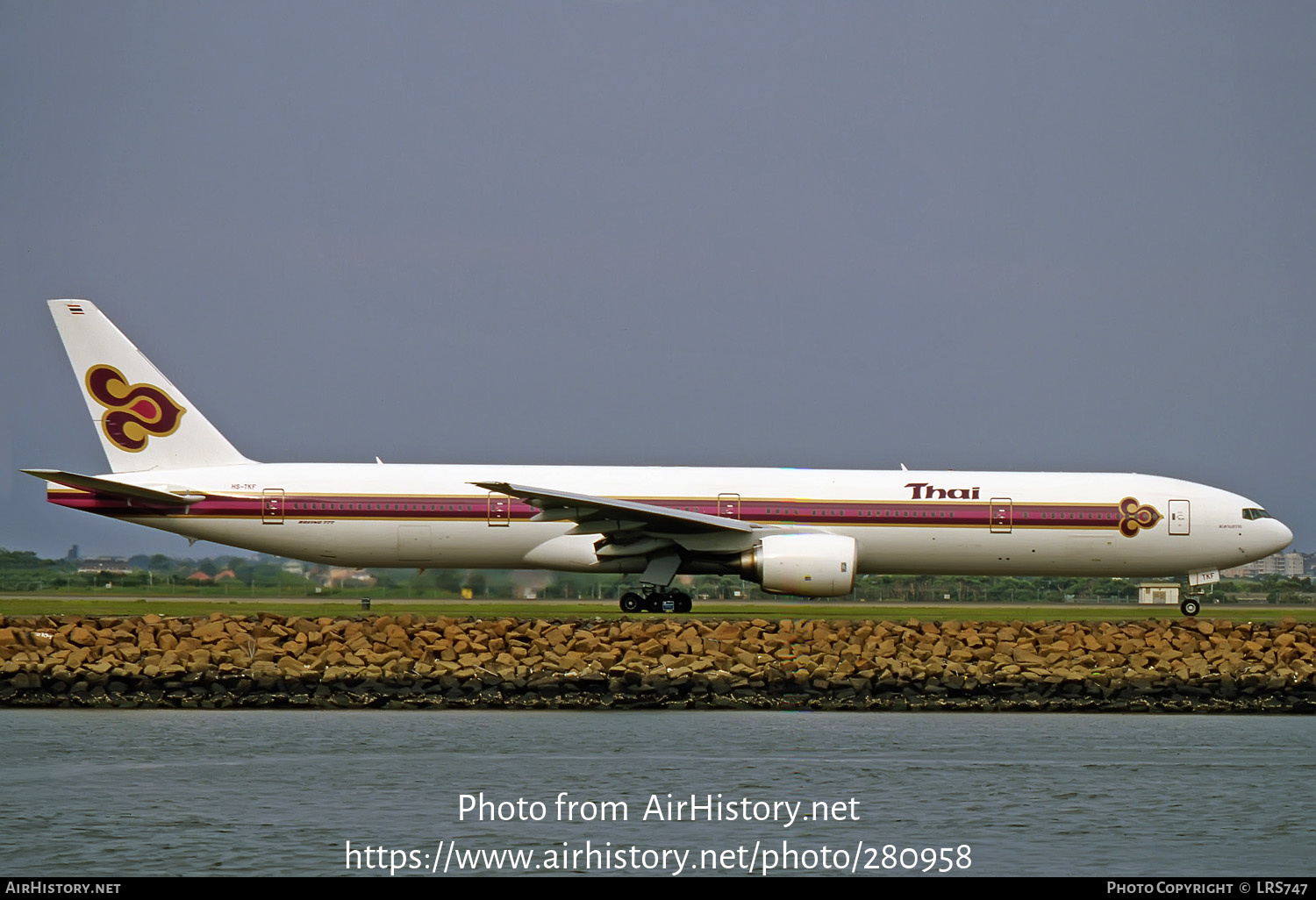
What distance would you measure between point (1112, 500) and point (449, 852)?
23.0 m

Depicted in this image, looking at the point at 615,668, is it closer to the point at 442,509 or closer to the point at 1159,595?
the point at 442,509

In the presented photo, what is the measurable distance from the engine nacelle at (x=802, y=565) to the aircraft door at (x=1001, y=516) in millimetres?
4090

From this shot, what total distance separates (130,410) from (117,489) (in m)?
3.17

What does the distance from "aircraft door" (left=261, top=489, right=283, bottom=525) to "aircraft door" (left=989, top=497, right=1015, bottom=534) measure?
604 inches

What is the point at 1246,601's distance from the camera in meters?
53.0

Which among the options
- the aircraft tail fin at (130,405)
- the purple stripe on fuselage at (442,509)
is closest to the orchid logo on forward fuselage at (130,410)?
the aircraft tail fin at (130,405)

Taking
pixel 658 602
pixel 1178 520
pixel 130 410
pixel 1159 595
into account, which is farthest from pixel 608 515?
pixel 1159 595

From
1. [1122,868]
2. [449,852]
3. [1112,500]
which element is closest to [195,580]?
[1112,500]

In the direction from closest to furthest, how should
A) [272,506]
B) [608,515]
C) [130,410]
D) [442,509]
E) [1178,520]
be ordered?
[608,515]
[442,509]
[272,506]
[1178,520]
[130,410]

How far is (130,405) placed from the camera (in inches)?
1394

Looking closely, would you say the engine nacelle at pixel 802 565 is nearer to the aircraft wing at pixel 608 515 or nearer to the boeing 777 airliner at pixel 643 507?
the boeing 777 airliner at pixel 643 507

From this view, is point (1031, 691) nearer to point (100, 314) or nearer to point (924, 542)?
point (924, 542)

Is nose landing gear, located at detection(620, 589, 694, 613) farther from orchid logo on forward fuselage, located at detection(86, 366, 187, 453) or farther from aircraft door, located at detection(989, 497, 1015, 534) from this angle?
orchid logo on forward fuselage, located at detection(86, 366, 187, 453)

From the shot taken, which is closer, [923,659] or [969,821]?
[969,821]
